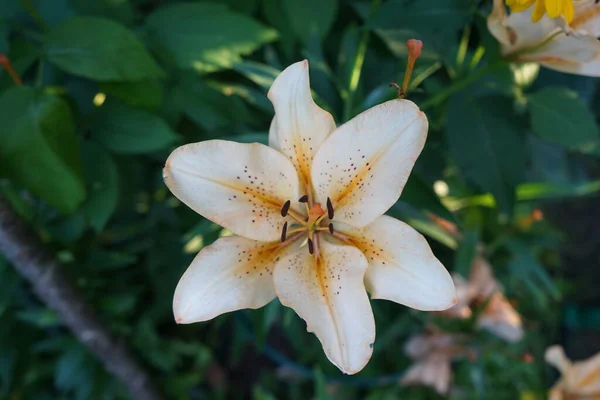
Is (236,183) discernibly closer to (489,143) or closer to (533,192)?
(489,143)

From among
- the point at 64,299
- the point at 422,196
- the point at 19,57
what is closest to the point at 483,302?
the point at 422,196

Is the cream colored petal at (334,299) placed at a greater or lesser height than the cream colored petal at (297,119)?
lesser

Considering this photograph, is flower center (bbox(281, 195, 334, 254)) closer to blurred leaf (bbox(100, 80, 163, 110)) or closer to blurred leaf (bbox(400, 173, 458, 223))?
blurred leaf (bbox(400, 173, 458, 223))

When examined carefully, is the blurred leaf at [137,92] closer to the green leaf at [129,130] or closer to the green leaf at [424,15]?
the green leaf at [129,130]

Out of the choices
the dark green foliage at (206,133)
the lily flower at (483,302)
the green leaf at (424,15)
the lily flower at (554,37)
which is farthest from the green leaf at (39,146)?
the lily flower at (483,302)

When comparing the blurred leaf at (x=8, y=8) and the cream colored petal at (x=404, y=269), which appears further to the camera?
the blurred leaf at (x=8, y=8)

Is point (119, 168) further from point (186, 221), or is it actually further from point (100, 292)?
point (100, 292)

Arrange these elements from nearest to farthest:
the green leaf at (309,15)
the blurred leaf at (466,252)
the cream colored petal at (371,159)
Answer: the cream colored petal at (371,159) → the green leaf at (309,15) → the blurred leaf at (466,252)
